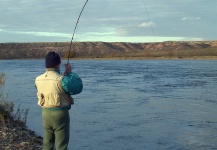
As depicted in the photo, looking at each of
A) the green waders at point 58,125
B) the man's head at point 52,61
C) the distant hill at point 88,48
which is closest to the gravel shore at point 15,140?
the green waders at point 58,125

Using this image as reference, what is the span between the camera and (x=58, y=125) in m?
4.71

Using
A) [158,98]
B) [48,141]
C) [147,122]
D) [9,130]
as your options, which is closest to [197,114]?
[147,122]

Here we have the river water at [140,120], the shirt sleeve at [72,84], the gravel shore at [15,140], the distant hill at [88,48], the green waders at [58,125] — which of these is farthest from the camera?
the distant hill at [88,48]

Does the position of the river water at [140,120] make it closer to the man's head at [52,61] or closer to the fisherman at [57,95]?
the fisherman at [57,95]

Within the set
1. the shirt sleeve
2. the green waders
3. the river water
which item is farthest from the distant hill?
the shirt sleeve

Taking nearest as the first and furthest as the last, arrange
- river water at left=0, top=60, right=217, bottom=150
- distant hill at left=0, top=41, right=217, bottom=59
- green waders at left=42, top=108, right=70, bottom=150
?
1. green waders at left=42, top=108, right=70, bottom=150
2. river water at left=0, top=60, right=217, bottom=150
3. distant hill at left=0, top=41, right=217, bottom=59

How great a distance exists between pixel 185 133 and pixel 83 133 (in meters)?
2.58

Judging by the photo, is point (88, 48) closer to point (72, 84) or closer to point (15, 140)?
point (15, 140)

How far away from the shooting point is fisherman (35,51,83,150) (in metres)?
4.51

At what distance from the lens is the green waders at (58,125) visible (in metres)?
4.67

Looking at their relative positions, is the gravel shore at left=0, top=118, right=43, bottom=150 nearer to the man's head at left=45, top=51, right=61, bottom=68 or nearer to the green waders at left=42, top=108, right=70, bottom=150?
the green waders at left=42, top=108, right=70, bottom=150

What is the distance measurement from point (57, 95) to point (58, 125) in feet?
1.30

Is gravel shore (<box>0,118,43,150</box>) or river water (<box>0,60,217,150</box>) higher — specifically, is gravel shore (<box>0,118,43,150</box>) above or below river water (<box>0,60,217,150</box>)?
above

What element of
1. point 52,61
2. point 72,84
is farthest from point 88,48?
point 72,84
